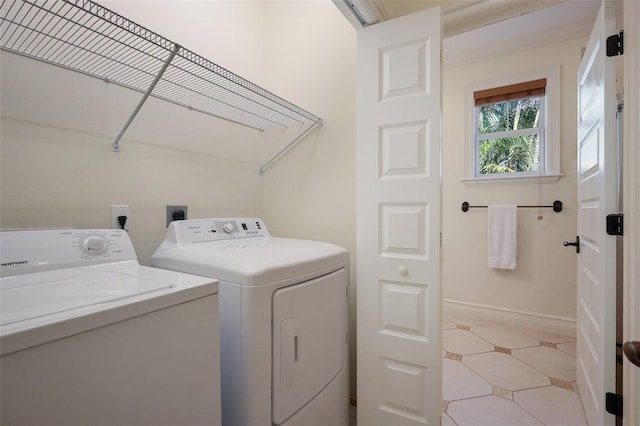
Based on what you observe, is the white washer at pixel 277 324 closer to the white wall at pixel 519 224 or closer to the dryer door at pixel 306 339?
the dryer door at pixel 306 339

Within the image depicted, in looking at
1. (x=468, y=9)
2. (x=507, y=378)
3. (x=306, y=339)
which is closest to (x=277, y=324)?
(x=306, y=339)

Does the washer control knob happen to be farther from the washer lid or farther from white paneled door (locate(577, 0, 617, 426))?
white paneled door (locate(577, 0, 617, 426))

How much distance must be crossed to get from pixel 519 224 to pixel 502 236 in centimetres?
19

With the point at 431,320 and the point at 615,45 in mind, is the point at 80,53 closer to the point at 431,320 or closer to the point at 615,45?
the point at 431,320

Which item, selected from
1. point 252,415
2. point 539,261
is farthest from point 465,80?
point 252,415

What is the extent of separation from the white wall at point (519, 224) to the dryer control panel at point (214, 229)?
232 centimetres

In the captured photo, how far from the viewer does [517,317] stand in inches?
113

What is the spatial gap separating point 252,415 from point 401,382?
80 cm

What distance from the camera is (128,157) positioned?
1367 millimetres

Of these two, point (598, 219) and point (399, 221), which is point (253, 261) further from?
point (598, 219)

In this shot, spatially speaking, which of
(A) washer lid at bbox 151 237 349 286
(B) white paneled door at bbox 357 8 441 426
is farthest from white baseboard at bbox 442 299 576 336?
(A) washer lid at bbox 151 237 349 286

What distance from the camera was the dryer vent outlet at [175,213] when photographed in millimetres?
1531

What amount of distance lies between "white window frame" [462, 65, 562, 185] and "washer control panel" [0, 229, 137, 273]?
3061 mm

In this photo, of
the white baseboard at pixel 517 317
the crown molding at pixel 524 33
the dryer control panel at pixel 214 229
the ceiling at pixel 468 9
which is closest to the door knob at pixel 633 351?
the ceiling at pixel 468 9
